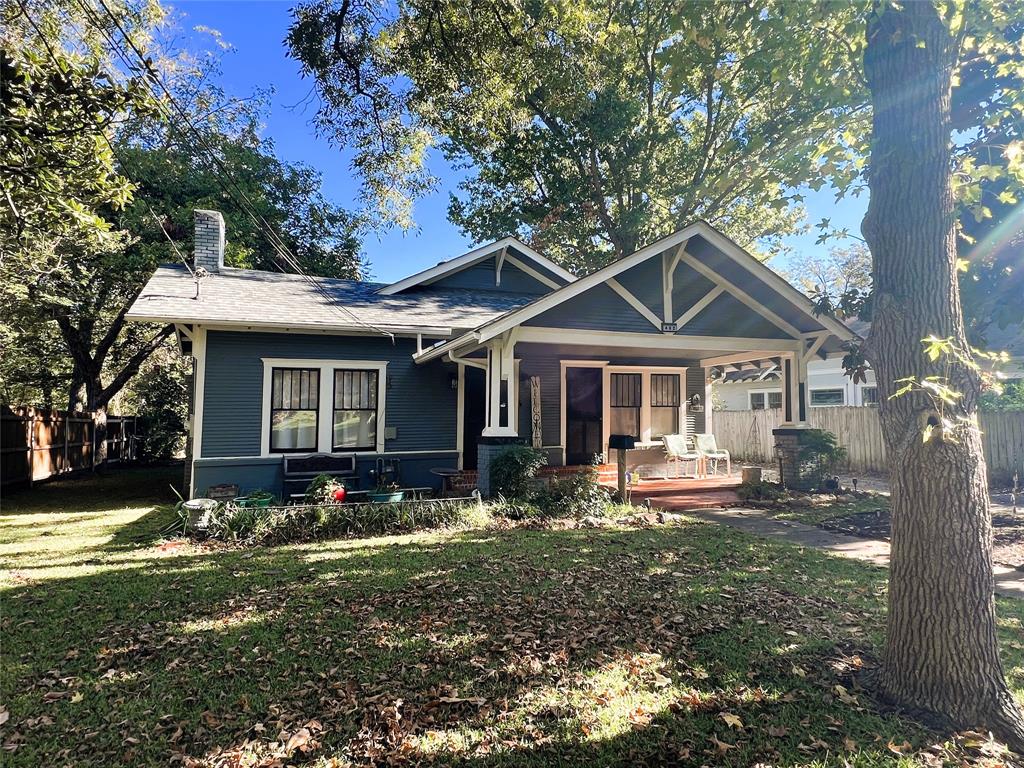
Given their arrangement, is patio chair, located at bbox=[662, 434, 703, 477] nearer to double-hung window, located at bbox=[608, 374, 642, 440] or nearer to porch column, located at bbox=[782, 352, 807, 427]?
double-hung window, located at bbox=[608, 374, 642, 440]

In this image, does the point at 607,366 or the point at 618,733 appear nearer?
the point at 618,733

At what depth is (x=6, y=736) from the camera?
2.90 metres

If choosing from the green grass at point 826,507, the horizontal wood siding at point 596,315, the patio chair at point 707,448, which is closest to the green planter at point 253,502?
the horizontal wood siding at point 596,315

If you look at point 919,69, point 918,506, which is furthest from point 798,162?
point 918,506

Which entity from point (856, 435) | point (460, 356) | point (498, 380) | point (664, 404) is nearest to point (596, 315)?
point (498, 380)

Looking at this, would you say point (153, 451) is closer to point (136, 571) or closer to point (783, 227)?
point (136, 571)

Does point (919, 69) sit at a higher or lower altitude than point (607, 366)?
higher

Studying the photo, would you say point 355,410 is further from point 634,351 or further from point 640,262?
point 640,262

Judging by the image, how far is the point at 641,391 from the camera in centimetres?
1270

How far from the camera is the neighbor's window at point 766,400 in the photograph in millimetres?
21047

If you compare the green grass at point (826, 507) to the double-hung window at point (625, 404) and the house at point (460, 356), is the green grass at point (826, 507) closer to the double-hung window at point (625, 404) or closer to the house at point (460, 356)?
the house at point (460, 356)

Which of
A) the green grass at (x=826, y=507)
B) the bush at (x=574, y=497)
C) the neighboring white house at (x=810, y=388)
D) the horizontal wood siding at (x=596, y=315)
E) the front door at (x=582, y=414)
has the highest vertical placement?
the horizontal wood siding at (x=596, y=315)

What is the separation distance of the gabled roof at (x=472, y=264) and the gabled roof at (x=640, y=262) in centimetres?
355

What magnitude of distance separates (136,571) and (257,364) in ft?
15.8
